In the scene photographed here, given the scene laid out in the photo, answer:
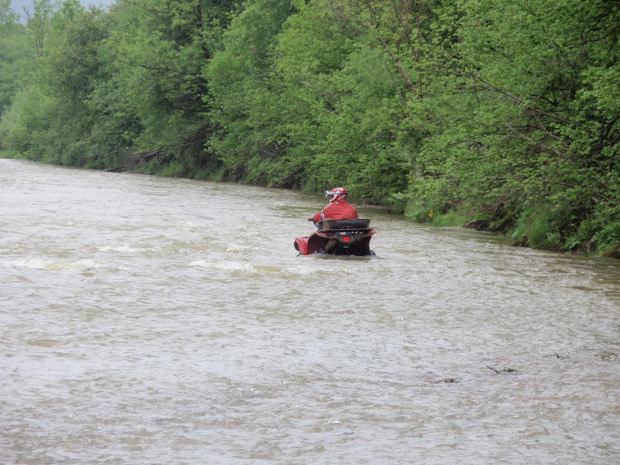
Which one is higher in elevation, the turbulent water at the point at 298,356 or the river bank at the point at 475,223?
the river bank at the point at 475,223

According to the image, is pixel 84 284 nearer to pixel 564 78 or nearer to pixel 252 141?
pixel 564 78

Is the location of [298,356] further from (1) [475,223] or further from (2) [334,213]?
(1) [475,223]

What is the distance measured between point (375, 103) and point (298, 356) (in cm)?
2316

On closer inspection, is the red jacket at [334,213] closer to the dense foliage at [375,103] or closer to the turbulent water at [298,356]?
the turbulent water at [298,356]

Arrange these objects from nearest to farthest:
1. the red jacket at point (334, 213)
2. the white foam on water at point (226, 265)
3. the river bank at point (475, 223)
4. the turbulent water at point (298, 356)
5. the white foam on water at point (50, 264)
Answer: the turbulent water at point (298, 356), the white foam on water at point (50, 264), the white foam on water at point (226, 265), the red jacket at point (334, 213), the river bank at point (475, 223)

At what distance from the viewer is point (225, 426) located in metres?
6.02

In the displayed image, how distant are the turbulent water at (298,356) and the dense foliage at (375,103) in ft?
10.0

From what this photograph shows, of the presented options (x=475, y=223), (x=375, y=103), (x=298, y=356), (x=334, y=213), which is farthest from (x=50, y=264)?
(x=375, y=103)

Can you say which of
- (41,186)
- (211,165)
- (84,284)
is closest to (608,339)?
(84,284)

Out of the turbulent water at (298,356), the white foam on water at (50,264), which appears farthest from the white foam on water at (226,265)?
the white foam on water at (50,264)

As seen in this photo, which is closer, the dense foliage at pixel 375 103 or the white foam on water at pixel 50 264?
the white foam on water at pixel 50 264

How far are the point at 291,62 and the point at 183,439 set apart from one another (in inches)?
1359

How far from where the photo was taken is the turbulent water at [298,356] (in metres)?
5.75

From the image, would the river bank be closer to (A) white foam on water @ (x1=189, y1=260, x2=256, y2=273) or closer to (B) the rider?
(B) the rider
